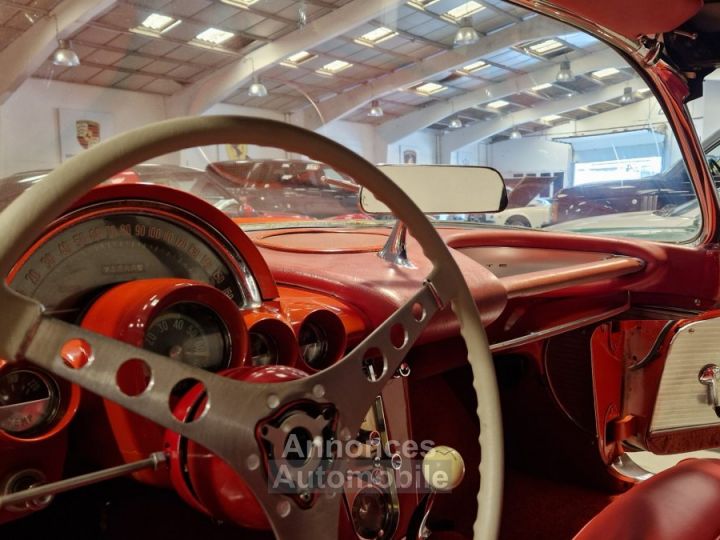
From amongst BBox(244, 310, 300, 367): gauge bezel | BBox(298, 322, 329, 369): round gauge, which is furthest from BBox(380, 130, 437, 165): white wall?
BBox(244, 310, 300, 367): gauge bezel

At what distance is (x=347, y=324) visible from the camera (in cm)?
127

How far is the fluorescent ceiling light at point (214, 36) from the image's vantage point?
2.74m

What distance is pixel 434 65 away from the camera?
12.5 feet

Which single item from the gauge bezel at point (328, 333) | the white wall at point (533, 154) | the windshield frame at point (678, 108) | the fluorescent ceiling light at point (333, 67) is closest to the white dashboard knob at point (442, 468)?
the gauge bezel at point (328, 333)

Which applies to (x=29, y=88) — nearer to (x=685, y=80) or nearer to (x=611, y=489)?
(x=685, y=80)

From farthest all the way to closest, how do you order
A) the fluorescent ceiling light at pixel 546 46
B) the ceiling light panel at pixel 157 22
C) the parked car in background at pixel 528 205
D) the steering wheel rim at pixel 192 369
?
the parked car in background at pixel 528 205 → the fluorescent ceiling light at pixel 546 46 → the ceiling light panel at pixel 157 22 → the steering wheel rim at pixel 192 369

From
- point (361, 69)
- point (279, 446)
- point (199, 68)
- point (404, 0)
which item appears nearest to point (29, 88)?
point (199, 68)

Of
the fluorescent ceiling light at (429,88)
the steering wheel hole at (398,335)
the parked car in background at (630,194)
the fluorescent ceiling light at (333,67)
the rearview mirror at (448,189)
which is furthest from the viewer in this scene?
the fluorescent ceiling light at (429,88)

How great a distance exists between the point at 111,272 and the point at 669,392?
2.06 metres

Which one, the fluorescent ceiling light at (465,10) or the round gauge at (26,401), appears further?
the fluorescent ceiling light at (465,10)

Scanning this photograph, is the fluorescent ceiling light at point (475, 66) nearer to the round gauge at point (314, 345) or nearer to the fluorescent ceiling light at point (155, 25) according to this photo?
the fluorescent ceiling light at point (155, 25)

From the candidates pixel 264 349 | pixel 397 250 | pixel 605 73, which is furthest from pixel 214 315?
pixel 605 73

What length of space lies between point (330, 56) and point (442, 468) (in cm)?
294

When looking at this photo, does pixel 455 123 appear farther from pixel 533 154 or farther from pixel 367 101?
pixel 367 101
